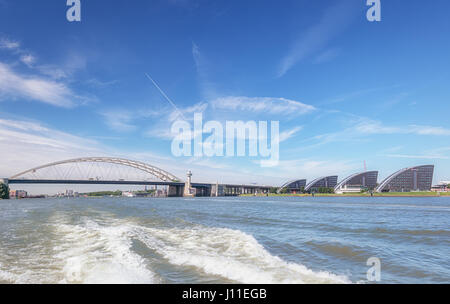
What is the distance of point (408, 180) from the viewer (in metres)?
178

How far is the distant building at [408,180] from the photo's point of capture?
17462 centimetres

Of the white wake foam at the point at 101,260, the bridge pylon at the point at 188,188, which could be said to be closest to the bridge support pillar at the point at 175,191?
the bridge pylon at the point at 188,188

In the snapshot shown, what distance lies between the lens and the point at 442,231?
54.9ft

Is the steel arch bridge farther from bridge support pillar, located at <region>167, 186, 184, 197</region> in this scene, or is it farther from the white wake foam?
the white wake foam

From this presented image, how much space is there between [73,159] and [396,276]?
165 meters

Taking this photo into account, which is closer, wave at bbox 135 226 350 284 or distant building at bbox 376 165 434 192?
wave at bbox 135 226 350 284

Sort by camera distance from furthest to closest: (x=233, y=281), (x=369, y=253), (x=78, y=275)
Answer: (x=369, y=253) < (x=78, y=275) < (x=233, y=281)

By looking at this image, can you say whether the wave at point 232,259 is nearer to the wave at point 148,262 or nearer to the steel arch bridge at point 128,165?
the wave at point 148,262

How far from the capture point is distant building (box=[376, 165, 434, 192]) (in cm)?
17462

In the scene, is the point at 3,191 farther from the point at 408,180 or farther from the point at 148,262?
the point at 408,180

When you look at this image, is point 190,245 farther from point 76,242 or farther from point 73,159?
point 73,159

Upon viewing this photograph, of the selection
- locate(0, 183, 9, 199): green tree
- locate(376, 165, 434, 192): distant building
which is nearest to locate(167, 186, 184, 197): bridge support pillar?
locate(0, 183, 9, 199): green tree

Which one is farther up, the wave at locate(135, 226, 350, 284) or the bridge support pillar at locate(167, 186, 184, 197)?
the wave at locate(135, 226, 350, 284)
